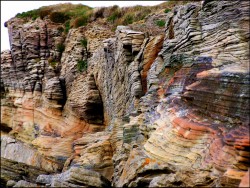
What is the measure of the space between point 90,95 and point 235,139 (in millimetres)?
19977

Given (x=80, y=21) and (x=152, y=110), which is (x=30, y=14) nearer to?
(x=80, y=21)

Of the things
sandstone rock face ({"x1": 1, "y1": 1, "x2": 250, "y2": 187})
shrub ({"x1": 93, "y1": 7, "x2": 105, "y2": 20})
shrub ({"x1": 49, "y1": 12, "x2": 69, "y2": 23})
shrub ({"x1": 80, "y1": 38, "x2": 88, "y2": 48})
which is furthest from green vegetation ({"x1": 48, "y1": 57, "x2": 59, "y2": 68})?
shrub ({"x1": 93, "y1": 7, "x2": 105, "y2": 20})

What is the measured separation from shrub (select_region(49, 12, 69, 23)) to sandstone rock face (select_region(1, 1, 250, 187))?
25.3ft

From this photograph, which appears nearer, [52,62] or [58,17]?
[52,62]

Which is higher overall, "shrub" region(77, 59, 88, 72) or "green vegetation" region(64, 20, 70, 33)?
"green vegetation" region(64, 20, 70, 33)

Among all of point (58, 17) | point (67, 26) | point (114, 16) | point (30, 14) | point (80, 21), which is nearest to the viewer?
point (114, 16)

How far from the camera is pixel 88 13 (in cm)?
4025

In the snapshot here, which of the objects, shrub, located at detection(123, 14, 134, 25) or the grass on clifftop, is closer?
shrub, located at detection(123, 14, 134, 25)

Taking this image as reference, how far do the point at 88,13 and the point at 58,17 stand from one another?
12.1 ft

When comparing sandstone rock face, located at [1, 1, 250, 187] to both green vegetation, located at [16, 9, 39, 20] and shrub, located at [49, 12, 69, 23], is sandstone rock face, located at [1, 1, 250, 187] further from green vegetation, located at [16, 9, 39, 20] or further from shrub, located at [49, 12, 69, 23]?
green vegetation, located at [16, 9, 39, 20]

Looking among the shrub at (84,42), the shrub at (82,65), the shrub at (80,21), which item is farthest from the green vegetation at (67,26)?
the shrub at (82,65)

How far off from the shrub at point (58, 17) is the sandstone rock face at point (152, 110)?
771 cm

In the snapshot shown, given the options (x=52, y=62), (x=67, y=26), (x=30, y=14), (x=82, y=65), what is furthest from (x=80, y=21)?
(x=82, y=65)

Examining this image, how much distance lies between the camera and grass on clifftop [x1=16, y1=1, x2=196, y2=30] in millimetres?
35375
